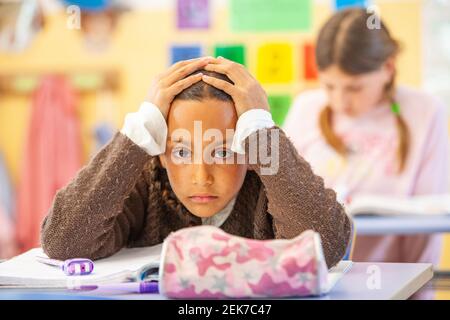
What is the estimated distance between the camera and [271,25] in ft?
10.8

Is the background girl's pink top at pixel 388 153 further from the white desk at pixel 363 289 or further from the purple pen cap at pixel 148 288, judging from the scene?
the purple pen cap at pixel 148 288

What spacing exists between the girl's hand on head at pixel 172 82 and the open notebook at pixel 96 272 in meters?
0.19

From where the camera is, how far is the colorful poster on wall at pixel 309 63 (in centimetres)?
326

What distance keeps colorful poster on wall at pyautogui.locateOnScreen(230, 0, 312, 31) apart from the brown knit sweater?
7.14 feet

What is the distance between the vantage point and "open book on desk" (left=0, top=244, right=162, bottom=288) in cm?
98

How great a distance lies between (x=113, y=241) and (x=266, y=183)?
0.23 meters

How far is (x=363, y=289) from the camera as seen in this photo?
937mm

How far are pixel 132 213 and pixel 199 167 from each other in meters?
0.18

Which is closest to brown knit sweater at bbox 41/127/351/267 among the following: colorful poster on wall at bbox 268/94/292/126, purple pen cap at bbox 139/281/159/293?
purple pen cap at bbox 139/281/159/293

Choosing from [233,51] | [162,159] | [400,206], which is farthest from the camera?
[233,51]

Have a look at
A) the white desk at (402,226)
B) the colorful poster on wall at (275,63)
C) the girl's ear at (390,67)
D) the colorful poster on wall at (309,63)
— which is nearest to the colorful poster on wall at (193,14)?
the colorful poster on wall at (275,63)

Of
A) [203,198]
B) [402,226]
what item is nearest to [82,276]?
[203,198]

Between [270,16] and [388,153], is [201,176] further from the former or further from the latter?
[270,16]
